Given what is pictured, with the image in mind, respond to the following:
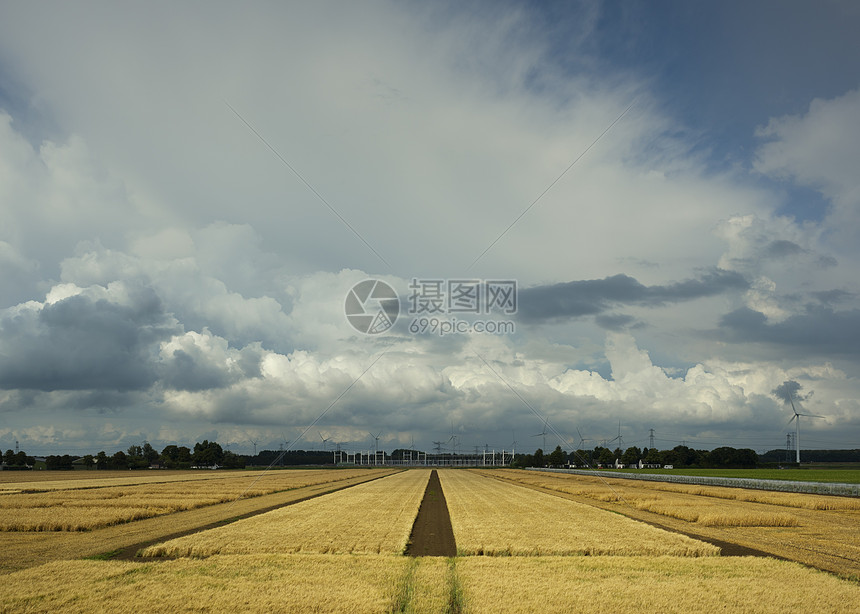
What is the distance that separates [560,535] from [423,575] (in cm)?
1548

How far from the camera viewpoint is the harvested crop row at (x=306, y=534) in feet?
105

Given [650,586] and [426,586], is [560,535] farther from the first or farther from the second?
[426,586]

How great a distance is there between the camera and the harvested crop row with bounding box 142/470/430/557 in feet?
105

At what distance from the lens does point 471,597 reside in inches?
882

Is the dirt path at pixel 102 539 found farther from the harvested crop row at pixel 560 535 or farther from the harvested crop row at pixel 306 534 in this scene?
the harvested crop row at pixel 560 535

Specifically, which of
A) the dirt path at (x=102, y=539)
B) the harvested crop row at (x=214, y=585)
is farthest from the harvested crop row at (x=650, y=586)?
the dirt path at (x=102, y=539)

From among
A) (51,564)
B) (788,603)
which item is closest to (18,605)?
(51,564)

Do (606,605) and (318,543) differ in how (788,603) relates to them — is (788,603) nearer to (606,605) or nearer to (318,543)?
(606,605)

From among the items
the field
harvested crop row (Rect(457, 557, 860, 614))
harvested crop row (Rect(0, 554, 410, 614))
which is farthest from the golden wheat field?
harvested crop row (Rect(0, 554, 410, 614))

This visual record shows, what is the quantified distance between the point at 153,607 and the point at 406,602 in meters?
8.74

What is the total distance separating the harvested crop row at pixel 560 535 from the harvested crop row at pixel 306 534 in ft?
14.7

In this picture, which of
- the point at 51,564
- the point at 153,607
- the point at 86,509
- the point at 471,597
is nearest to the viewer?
the point at 153,607

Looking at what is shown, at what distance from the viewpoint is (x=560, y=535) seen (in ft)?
127

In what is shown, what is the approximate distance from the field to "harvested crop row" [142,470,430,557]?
0.46ft
